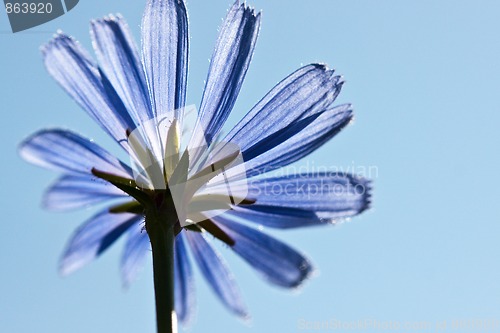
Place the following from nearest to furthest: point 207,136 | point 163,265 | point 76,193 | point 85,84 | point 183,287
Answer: point 163,265
point 85,84
point 207,136
point 76,193
point 183,287

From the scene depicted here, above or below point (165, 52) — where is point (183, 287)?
below

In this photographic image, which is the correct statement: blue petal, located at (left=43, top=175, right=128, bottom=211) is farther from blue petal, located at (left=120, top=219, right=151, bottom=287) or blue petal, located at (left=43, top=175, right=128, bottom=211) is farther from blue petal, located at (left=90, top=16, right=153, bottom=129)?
blue petal, located at (left=90, top=16, right=153, bottom=129)

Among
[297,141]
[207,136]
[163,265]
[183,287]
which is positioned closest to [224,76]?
[207,136]

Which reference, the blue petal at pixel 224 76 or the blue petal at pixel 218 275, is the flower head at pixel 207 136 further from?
the blue petal at pixel 218 275

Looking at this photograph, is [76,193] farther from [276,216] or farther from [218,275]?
[276,216]

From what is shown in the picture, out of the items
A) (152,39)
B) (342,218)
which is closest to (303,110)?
(342,218)

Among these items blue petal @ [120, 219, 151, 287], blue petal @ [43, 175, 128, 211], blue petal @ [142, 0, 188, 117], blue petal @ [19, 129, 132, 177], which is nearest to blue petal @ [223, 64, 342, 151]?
blue petal @ [142, 0, 188, 117]
